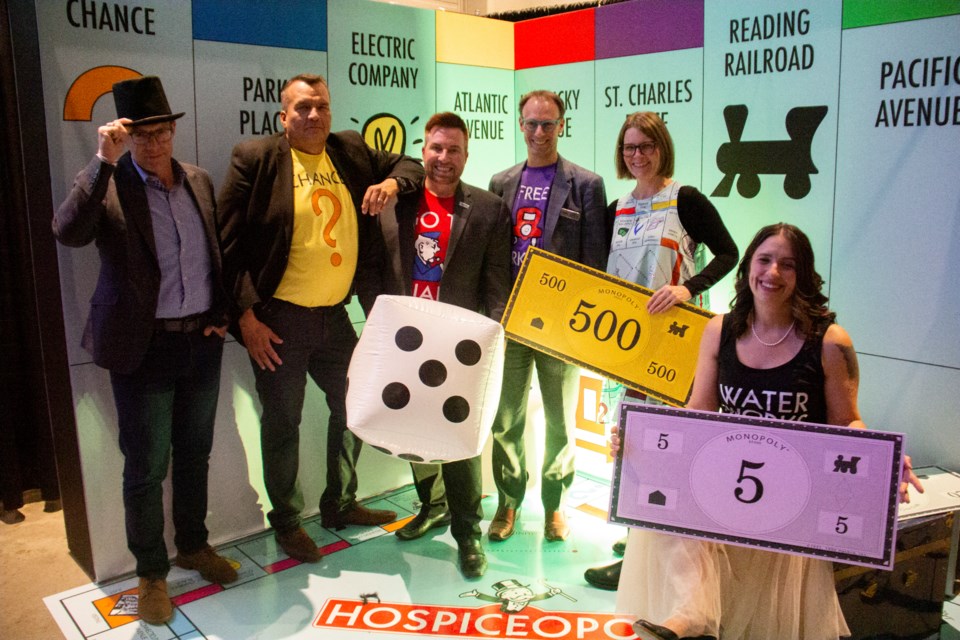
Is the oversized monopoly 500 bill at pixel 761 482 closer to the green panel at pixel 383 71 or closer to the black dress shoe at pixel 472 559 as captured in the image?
the black dress shoe at pixel 472 559

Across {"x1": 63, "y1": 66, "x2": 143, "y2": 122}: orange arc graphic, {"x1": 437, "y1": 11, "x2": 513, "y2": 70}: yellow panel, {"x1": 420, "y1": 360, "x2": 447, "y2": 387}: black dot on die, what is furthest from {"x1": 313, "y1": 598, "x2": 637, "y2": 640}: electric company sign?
{"x1": 437, "y1": 11, "x2": 513, "y2": 70}: yellow panel

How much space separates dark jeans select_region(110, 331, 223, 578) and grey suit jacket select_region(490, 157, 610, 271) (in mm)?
1347

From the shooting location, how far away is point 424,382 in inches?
108

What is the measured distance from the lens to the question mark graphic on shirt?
3.09m

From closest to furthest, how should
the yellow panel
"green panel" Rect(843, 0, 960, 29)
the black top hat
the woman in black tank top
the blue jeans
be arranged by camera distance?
the woman in black tank top → the black top hat → "green panel" Rect(843, 0, 960, 29) → the blue jeans → the yellow panel

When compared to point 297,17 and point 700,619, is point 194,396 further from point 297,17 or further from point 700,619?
point 700,619

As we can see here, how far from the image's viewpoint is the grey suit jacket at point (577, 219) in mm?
3232

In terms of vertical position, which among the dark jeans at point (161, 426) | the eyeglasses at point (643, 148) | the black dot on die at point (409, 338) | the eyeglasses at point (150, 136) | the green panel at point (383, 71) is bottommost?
the dark jeans at point (161, 426)

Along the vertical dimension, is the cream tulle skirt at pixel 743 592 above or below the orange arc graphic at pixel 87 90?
below

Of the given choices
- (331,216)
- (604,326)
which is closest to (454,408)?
(604,326)

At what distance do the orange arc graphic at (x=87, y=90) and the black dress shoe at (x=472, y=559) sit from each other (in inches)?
84.8

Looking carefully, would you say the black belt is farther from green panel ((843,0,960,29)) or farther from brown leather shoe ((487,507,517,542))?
green panel ((843,0,960,29))

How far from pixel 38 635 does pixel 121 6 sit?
2.28m

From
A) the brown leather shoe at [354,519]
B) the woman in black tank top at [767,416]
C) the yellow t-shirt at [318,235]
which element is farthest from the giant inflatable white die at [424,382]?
the brown leather shoe at [354,519]
